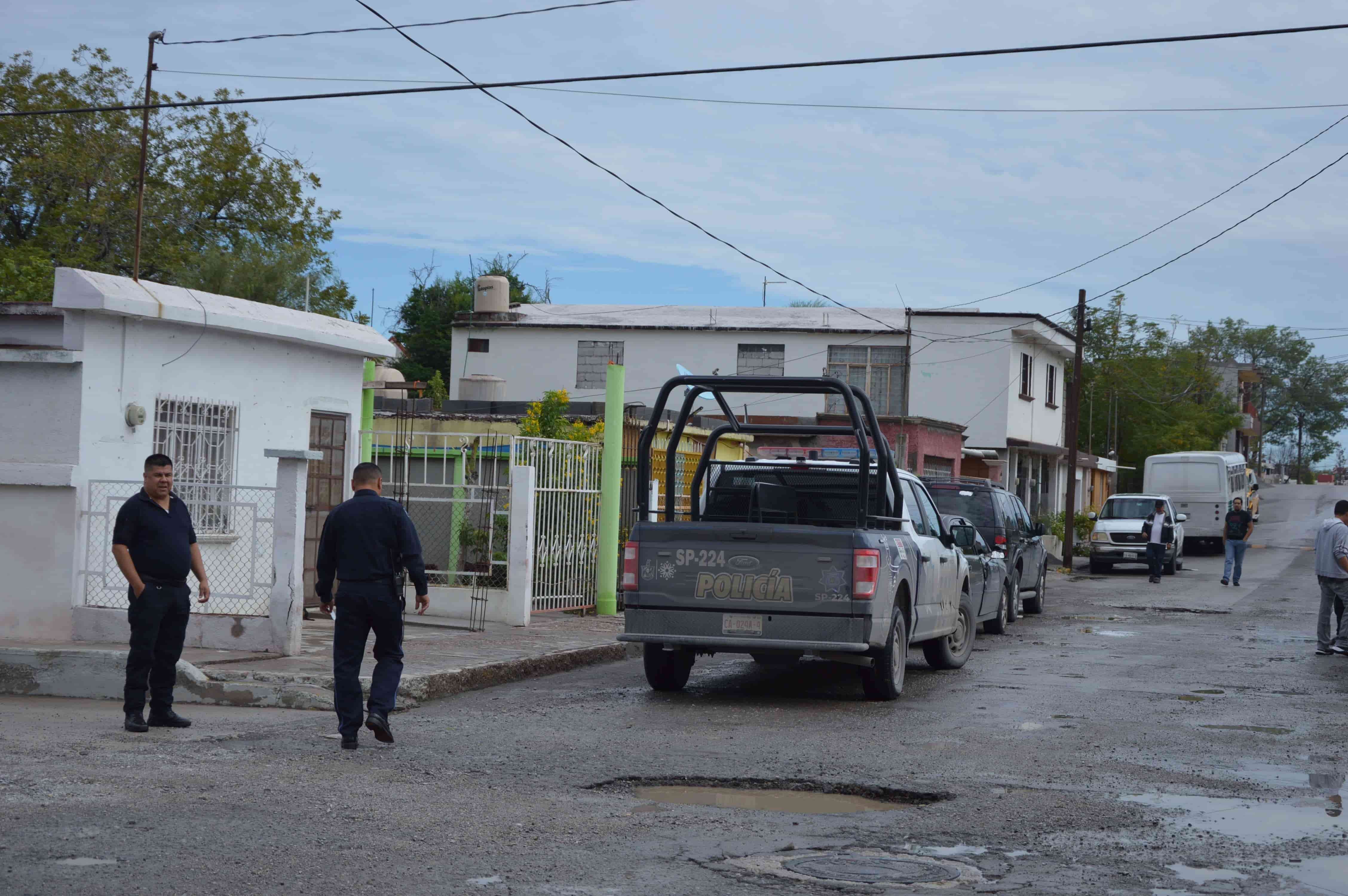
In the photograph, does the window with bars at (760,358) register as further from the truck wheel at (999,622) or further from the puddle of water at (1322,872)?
the puddle of water at (1322,872)

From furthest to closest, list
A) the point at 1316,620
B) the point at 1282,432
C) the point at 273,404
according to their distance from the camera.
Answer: the point at 1282,432, the point at 1316,620, the point at 273,404

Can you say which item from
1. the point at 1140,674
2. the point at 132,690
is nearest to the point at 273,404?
the point at 132,690

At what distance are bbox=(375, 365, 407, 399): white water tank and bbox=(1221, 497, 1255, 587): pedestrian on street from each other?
16200 mm

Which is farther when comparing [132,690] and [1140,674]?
[1140,674]

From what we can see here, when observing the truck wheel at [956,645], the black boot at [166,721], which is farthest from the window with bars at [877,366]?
the black boot at [166,721]

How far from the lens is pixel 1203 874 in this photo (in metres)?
5.81

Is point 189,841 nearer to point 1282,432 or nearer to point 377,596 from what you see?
point 377,596

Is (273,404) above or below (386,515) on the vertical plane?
above

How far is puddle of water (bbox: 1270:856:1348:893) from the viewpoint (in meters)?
5.62

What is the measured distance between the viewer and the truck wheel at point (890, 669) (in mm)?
11047

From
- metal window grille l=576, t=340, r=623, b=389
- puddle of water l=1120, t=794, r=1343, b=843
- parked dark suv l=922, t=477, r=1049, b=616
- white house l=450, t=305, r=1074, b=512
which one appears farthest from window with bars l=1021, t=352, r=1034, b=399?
puddle of water l=1120, t=794, r=1343, b=843

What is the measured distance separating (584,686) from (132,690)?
407 cm

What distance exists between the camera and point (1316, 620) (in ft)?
69.8

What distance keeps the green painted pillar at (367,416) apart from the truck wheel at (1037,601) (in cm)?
1026
